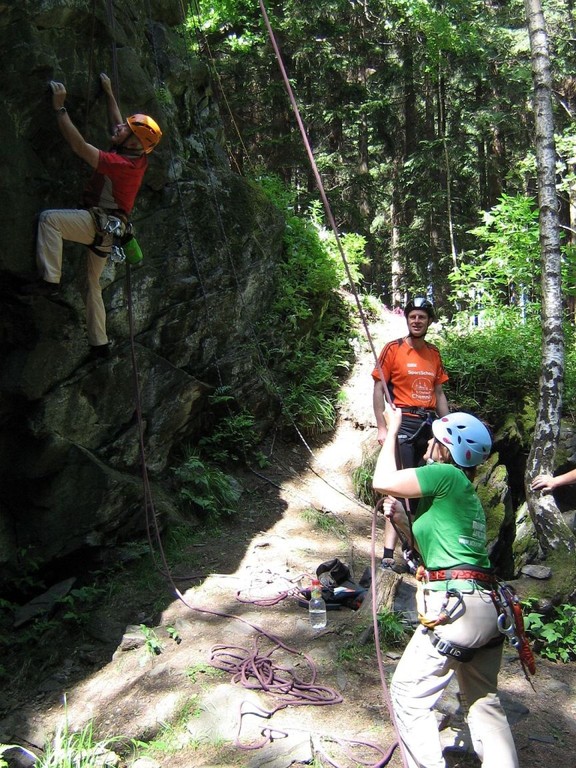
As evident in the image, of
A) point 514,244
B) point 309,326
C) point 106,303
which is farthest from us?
point 514,244

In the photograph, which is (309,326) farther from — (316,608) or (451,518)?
(451,518)

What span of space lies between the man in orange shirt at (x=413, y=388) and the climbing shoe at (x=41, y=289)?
3.41m

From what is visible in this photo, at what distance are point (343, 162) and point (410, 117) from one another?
374 centimetres

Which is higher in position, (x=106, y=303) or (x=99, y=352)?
(x=106, y=303)

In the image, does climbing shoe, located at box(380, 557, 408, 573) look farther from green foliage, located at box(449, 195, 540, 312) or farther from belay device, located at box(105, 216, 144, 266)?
green foliage, located at box(449, 195, 540, 312)

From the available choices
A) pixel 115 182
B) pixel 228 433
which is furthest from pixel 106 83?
pixel 228 433

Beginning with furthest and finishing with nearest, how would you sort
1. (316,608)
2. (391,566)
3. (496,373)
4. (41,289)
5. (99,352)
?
(496,373) → (99,352) → (41,289) → (391,566) → (316,608)

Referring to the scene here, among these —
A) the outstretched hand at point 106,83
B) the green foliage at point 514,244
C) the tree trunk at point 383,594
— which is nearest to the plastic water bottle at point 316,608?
the tree trunk at point 383,594

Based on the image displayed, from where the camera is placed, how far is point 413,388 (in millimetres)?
6160

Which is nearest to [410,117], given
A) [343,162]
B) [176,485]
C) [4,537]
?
[343,162]

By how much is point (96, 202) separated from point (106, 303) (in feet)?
4.41

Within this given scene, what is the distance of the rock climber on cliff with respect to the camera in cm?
570

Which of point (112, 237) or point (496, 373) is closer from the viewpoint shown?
point (112, 237)

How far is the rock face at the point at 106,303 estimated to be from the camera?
604 centimetres
